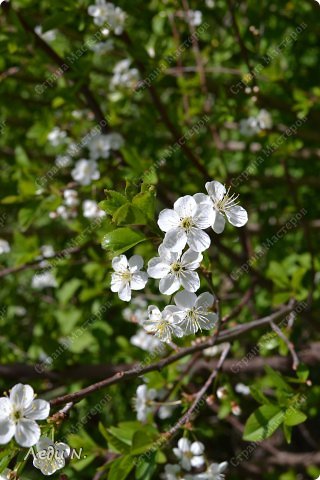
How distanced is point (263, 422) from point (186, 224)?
0.87 meters

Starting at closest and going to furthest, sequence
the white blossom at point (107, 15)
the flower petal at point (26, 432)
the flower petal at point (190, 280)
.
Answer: the flower petal at point (26, 432) → the flower petal at point (190, 280) → the white blossom at point (107, 15)

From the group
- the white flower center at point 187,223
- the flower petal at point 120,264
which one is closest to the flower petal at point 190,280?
the white flower center at point 187,223

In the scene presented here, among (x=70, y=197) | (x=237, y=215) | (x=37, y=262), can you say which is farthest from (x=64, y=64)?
(x=237, y=215)

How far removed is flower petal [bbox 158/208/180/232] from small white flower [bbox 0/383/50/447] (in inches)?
22.9

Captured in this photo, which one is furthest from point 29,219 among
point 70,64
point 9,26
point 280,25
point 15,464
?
point 280,25

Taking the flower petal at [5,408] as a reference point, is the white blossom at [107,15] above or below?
above

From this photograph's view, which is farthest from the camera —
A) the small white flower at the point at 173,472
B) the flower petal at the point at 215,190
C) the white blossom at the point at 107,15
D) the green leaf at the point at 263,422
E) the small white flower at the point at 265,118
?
the small white flower at the point at 265,118

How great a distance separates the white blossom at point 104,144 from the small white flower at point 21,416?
1851mm

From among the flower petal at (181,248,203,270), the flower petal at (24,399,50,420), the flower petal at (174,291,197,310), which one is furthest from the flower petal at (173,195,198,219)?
the flower petal at (24,399,50,420)

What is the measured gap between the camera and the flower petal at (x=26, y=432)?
58.8 inches

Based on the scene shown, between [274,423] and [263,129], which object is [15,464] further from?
[263,129]

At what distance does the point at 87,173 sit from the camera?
3062mm

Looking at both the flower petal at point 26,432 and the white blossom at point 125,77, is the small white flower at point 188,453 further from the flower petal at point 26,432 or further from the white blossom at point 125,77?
the white blossom at point 125,77

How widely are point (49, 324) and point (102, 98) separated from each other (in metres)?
1.59
